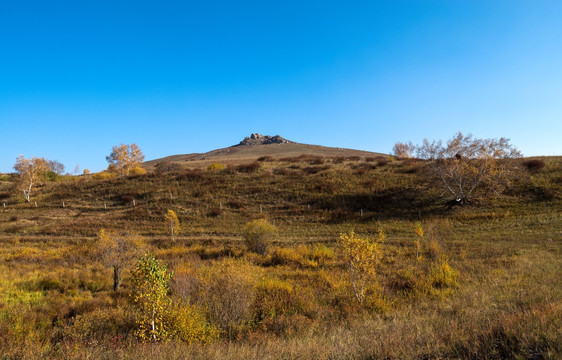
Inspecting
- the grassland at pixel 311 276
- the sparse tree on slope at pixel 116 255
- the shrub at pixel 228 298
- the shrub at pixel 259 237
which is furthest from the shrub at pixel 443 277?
the sparse tree on slope at pixel 116 255

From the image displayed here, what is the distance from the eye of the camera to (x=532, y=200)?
29.4 m

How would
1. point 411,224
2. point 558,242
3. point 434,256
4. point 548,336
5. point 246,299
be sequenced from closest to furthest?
point 548,336, point 246,299, point 434,256, point 558,242, point 411,224

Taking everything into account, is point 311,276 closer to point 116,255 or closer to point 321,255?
point 321,255

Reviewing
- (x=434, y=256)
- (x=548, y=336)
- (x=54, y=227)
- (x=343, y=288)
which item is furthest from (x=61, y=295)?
(x=54, y=227)

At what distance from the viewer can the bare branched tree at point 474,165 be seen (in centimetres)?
3053

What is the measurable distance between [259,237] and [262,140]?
151157 mm

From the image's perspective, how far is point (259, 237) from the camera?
20.0 metres

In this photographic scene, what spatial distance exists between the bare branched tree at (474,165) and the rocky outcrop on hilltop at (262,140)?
124m

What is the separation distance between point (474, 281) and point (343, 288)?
5.35 meters

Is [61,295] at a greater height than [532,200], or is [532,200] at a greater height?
[532,200]

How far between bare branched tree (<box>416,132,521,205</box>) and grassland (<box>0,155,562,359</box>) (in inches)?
72.7

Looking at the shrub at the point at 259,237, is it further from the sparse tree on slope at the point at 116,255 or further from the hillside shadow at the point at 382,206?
the hillside shadow at the point at 382,206

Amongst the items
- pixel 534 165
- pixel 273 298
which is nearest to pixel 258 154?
pixel 534 165

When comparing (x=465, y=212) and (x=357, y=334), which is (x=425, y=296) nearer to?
(x=357, y=334)
